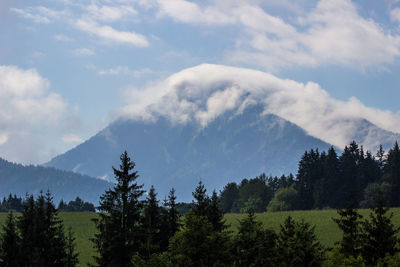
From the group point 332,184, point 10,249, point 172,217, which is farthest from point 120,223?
point 332,184

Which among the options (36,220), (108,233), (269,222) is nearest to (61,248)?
(36,220)

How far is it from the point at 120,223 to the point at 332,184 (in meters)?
132

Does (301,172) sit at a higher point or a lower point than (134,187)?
higher

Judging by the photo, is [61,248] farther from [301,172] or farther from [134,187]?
[301,172]

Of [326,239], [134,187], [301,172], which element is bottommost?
[326,239]

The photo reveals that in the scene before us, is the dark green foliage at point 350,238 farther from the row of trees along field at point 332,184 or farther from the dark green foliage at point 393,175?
the dark green foliage at point 393,175

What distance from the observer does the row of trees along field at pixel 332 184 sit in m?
157

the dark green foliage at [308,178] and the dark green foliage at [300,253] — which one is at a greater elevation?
the dark green foliage at [308,178]

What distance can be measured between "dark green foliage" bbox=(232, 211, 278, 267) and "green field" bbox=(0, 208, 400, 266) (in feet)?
172

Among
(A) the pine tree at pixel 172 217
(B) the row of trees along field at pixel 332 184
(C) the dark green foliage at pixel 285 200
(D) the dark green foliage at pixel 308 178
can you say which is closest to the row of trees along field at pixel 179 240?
(A) the pine tree at pixel 172 217

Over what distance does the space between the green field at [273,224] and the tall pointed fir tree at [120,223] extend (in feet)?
142

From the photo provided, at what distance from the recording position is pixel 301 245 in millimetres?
41062

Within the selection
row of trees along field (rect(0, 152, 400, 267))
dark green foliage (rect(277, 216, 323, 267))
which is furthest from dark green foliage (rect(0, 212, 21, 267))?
dark green foliage (rect(277, 216, 323, 267))

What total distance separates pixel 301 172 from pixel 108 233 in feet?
483
